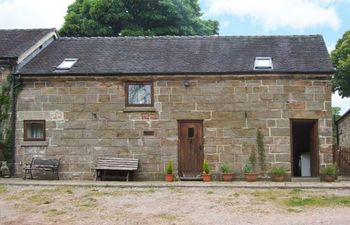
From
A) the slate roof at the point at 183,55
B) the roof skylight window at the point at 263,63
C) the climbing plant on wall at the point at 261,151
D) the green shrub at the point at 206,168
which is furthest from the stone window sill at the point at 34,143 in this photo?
the roof skylight window at the point at 263,63

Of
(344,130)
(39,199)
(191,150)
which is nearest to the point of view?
(39,199)

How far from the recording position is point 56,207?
1214cm

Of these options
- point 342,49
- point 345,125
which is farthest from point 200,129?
point 342,49

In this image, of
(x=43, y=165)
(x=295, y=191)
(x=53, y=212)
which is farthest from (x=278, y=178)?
(x=43, y=165)

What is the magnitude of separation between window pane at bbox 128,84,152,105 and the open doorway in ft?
16.9

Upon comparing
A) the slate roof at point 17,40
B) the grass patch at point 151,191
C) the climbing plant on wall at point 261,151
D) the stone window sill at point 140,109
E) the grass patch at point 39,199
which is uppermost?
the slate roof at point 17,40

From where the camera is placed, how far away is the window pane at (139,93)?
17.5m

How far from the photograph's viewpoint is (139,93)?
17531 mm

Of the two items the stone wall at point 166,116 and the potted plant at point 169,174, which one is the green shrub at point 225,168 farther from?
the potted plant at point 169,174

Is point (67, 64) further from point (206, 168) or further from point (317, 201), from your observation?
point (317, 201)

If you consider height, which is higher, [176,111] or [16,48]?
[16,48]

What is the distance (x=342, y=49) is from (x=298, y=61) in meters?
16.3

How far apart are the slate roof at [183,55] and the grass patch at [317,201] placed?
527 centimetres

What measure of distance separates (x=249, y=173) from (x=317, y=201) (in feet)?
14.0
